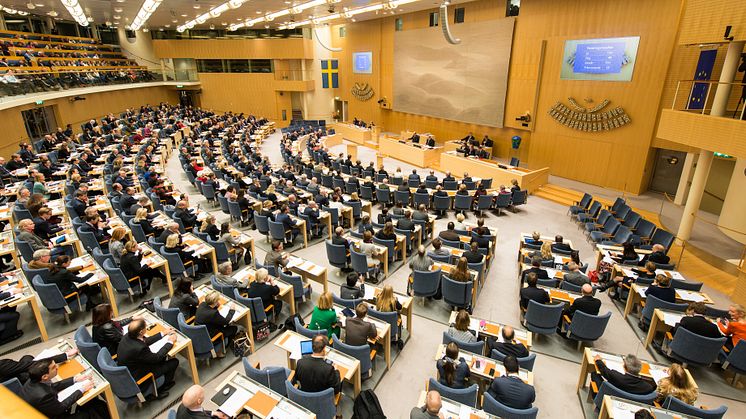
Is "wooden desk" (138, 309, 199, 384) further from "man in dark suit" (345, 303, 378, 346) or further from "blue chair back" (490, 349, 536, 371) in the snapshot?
"blue chair back" (490, 349, 536, 371)

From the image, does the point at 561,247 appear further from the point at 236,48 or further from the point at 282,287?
the point at 236,48

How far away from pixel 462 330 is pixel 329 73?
30.5 metres

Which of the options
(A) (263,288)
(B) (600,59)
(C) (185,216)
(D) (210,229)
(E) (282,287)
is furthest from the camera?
(B) (600,59)

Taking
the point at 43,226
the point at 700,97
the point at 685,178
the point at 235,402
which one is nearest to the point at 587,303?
the point at 235,402

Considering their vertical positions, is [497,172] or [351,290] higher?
[351,290]

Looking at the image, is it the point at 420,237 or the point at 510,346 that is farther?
the point at 420,237


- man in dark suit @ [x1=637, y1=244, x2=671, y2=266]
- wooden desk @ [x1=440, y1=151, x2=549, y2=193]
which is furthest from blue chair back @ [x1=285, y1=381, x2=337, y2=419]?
wooden desk @ [x1=440, y1=151, x2=549, y2=193]

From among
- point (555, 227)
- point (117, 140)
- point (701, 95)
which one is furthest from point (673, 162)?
point (117, 140)

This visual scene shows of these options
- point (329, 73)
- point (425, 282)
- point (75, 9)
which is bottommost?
point (425, 282)

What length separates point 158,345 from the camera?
5598 mm

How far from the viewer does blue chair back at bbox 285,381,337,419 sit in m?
4.65

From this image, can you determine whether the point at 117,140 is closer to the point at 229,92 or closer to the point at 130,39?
the point at 229,92

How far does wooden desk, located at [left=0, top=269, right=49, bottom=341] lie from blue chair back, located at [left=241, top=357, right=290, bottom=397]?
4.24 metres

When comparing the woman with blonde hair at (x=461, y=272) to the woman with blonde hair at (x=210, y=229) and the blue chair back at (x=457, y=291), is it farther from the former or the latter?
the woman with blonde hair at (x=210, y=229)
